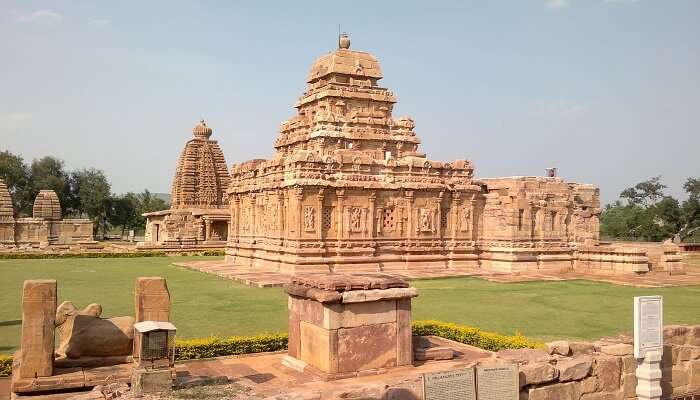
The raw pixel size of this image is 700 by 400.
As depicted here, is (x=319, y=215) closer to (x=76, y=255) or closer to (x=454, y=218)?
(x=454, y=218)

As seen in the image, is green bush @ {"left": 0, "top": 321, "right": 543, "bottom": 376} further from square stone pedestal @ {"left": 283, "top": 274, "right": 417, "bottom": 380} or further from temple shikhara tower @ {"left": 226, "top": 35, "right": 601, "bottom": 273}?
temple shikhara tower @ {"left": 226, "top": 35, "right": 601, "bottom": 273}

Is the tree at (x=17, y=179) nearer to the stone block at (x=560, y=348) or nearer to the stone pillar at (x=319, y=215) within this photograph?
the stone pillar at (x=319, y=215)

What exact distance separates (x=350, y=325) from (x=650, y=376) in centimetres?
371

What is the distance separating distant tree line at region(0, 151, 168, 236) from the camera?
201 ft

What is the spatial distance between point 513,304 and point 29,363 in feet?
36.4

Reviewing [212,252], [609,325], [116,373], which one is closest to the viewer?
[116,373]

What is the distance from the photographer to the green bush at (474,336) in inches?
399

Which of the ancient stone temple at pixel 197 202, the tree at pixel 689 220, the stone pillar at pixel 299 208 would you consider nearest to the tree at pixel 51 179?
the ancient stone temple at pixel 197 202

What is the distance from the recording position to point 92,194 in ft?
211

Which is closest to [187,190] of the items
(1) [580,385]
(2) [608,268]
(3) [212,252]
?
(3) [212,252]

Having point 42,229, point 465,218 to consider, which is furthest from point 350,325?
point 42,229

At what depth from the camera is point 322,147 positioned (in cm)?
2511

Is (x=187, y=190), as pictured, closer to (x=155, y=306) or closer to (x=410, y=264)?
(x=410, y=264)

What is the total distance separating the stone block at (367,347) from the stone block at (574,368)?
2.32m
